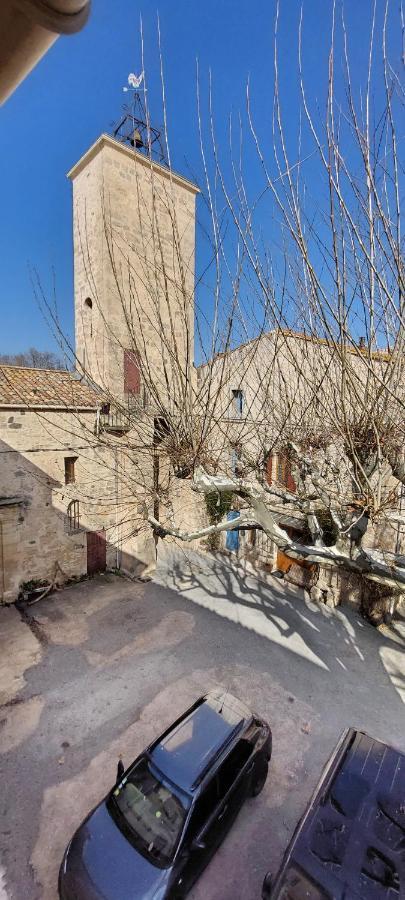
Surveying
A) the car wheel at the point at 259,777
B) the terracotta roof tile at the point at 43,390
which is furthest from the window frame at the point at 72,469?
the car wheel at the point at 259,777

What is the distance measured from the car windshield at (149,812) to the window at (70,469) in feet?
27.8

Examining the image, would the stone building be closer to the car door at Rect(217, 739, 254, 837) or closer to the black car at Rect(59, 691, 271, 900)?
the black car at Rect(59, 691, 271, 900)

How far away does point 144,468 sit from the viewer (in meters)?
11.8

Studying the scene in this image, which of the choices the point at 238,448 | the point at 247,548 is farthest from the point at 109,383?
the point at 247,548

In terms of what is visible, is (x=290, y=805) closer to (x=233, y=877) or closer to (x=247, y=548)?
(x=233, y=877)

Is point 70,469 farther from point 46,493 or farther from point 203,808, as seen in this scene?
point 203,808

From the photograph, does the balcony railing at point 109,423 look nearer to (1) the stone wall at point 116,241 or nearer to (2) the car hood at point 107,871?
(1) the stone wall at point 116,241

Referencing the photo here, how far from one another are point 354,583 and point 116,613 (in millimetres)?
7251

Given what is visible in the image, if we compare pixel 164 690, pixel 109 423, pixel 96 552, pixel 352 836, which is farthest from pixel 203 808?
pixel 109 423

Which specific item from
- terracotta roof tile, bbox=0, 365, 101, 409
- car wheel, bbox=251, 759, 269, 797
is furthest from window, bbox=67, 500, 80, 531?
car wheel, bbox=251, 759, 269, 797

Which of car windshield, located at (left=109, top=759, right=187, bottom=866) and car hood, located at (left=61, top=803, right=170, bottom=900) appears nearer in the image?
car hood, located at (left=61, top=803, right=170, bottom=900)

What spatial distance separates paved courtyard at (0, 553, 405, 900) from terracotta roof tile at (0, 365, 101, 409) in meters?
6.00

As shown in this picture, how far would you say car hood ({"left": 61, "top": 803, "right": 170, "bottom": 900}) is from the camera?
411 cm

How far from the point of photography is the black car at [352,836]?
12.9 feet
